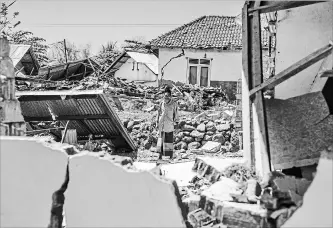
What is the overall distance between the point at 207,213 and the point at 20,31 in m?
27.5

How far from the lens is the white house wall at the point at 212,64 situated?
2317 centimetres

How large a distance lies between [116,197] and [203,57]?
19.8 meters

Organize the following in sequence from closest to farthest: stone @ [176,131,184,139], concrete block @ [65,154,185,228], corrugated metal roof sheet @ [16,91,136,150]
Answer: concrete block @ [65,154,185,228] < corrugated metal roof sheet @ [16,91,136,150] < stone @ [176,131,184,139]

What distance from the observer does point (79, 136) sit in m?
11.7

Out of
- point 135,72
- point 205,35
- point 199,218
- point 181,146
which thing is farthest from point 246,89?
point 135,72

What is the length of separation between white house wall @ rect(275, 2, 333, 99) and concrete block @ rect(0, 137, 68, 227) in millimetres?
3061

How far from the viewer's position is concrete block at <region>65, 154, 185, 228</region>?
12.8 ft

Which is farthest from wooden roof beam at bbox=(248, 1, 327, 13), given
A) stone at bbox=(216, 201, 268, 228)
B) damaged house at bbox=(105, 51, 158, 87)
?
damaged house at bbox=(105, 51, 158, 87)

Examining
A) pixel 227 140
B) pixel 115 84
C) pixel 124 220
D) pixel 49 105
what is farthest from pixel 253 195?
pixel 115 84

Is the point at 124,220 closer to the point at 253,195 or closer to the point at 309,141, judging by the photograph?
the point at 253,195

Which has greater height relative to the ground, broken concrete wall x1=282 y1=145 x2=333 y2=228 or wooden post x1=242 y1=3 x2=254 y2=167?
wooden post x1=242 y1=3 x2=254 y2=167

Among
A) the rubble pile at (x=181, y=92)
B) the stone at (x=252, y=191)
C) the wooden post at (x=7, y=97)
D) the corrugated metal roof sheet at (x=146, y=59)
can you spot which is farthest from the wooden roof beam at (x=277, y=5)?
the corrugated metal roof sheet at (x=146, y=59)

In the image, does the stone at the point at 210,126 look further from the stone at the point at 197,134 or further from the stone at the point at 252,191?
the stone at the point at 252,191

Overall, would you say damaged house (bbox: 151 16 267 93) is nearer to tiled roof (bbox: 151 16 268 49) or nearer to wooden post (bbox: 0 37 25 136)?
tiled roof (bbox: 151 16 268 49)
